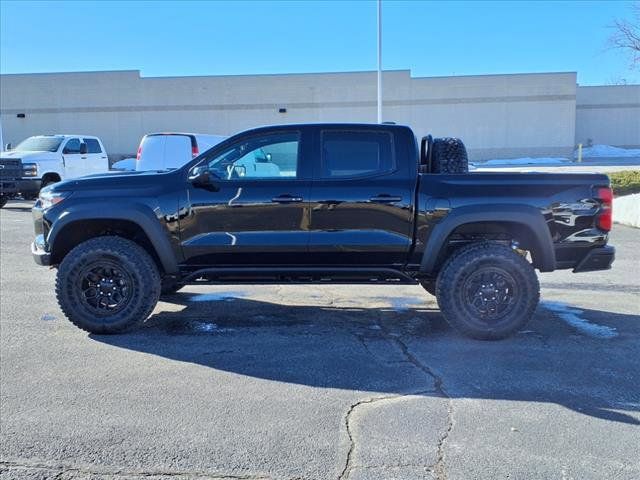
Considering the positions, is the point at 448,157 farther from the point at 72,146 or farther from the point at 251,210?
the point at 72,146

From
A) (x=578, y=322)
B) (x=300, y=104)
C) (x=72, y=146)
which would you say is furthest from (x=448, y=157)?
(x=300, y=104)

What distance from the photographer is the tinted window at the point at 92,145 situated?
692 inches

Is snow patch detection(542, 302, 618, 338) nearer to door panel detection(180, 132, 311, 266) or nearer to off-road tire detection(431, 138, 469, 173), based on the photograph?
off-road tire detection(431, 138, 469, 173)

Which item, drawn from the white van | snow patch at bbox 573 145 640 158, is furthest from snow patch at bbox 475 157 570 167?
the white van

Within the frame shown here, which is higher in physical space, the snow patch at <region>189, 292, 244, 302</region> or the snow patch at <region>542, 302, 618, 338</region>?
the snow patch at <region>189, 292, 244, 302</region>

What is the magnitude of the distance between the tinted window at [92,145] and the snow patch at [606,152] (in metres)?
33.6

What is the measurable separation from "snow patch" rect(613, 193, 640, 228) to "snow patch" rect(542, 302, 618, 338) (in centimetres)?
723

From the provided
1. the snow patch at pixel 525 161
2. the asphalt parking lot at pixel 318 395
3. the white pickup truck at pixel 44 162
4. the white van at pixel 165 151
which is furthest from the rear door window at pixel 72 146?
the snow patch at pixel 525 161

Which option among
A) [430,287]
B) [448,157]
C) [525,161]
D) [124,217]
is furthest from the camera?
[525,161]

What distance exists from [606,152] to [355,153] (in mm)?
42887

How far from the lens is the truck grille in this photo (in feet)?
49.7

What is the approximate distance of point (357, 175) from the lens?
5.30 meters

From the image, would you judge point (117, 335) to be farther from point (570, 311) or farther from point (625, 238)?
point (625, 238)

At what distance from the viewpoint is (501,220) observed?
5.11 meters
